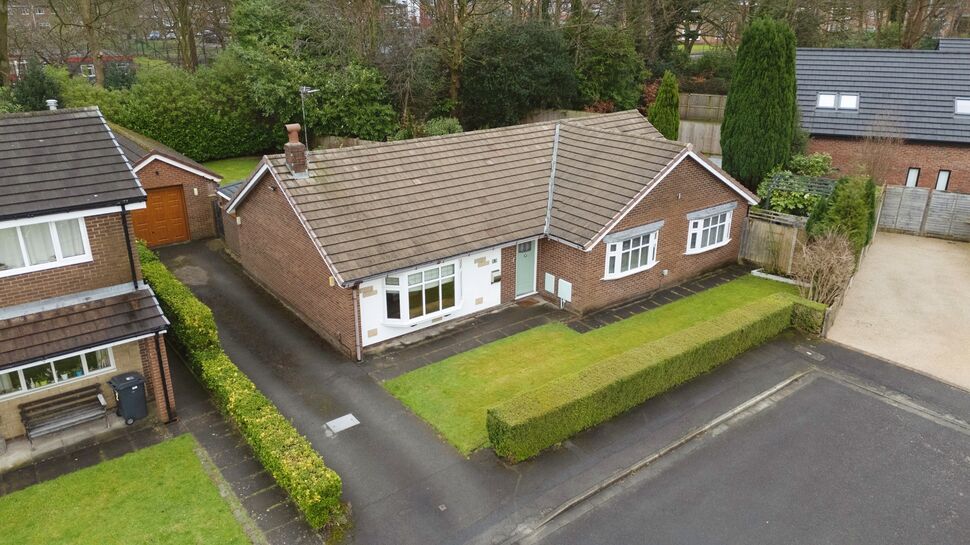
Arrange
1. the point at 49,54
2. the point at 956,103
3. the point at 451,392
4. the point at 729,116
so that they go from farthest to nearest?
1. the point at 49,54
2. the point at 956,103
3. the point at 729,116
4. the point at 451,392

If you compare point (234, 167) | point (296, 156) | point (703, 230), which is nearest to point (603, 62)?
point (703, 230)

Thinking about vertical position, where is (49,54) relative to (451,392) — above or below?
above

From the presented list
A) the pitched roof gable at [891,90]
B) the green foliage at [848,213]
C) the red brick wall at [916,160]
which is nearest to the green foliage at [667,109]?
the pitched roof gable at [891,90]

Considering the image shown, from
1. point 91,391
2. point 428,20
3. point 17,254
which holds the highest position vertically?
point 428,20

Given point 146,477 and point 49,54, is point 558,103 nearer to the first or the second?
point 146,477

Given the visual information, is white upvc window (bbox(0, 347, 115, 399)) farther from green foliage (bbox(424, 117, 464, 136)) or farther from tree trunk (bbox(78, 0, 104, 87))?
tree trunk (bbox(78, 0, 104, 87))

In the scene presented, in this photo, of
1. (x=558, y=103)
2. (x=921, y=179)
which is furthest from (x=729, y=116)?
(x=558, y=103)

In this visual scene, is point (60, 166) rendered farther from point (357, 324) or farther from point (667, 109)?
point (667, 109)
